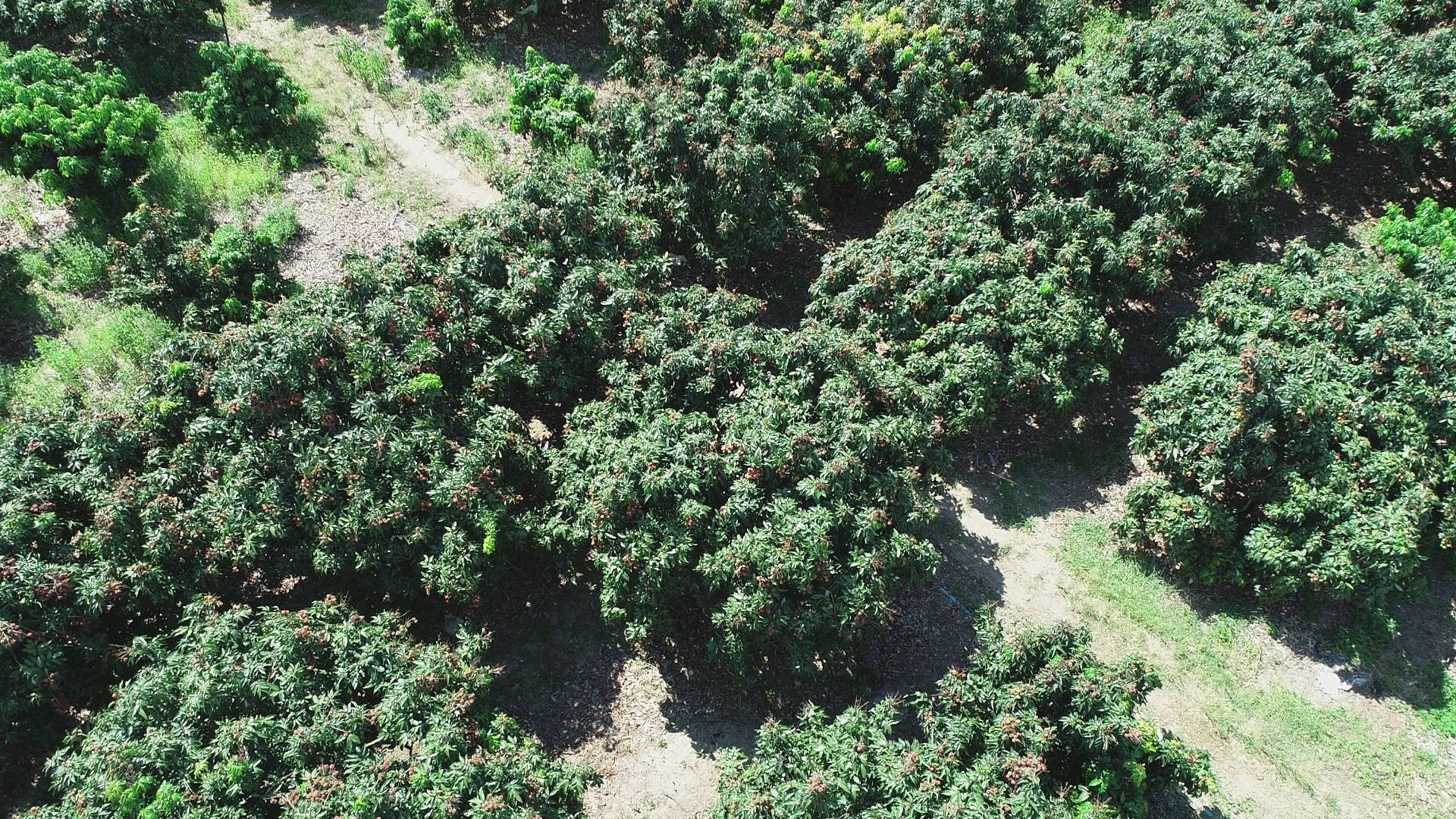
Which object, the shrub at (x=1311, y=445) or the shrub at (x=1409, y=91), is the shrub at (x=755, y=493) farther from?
the shrub at (x=1409, y=91)

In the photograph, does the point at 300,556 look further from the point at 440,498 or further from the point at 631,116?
the point at 631,116

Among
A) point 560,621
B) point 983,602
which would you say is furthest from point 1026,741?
point 560,621

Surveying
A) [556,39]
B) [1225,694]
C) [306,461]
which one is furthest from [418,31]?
[1225,694]

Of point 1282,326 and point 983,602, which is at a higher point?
point 1282,326

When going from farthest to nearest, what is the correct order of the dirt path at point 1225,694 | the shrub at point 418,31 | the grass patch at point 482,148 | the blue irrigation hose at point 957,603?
the shrub at point 418,31 < the grass patch at point 482,148 < the blue irrigation hose at point 957,603 < the dirt path at point 1225,694

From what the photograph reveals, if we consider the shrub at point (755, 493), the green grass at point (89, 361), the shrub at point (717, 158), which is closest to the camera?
the shrub at point (755, 493)

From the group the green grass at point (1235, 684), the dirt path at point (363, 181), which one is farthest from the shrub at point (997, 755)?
the dirt path at point (363, 181)
